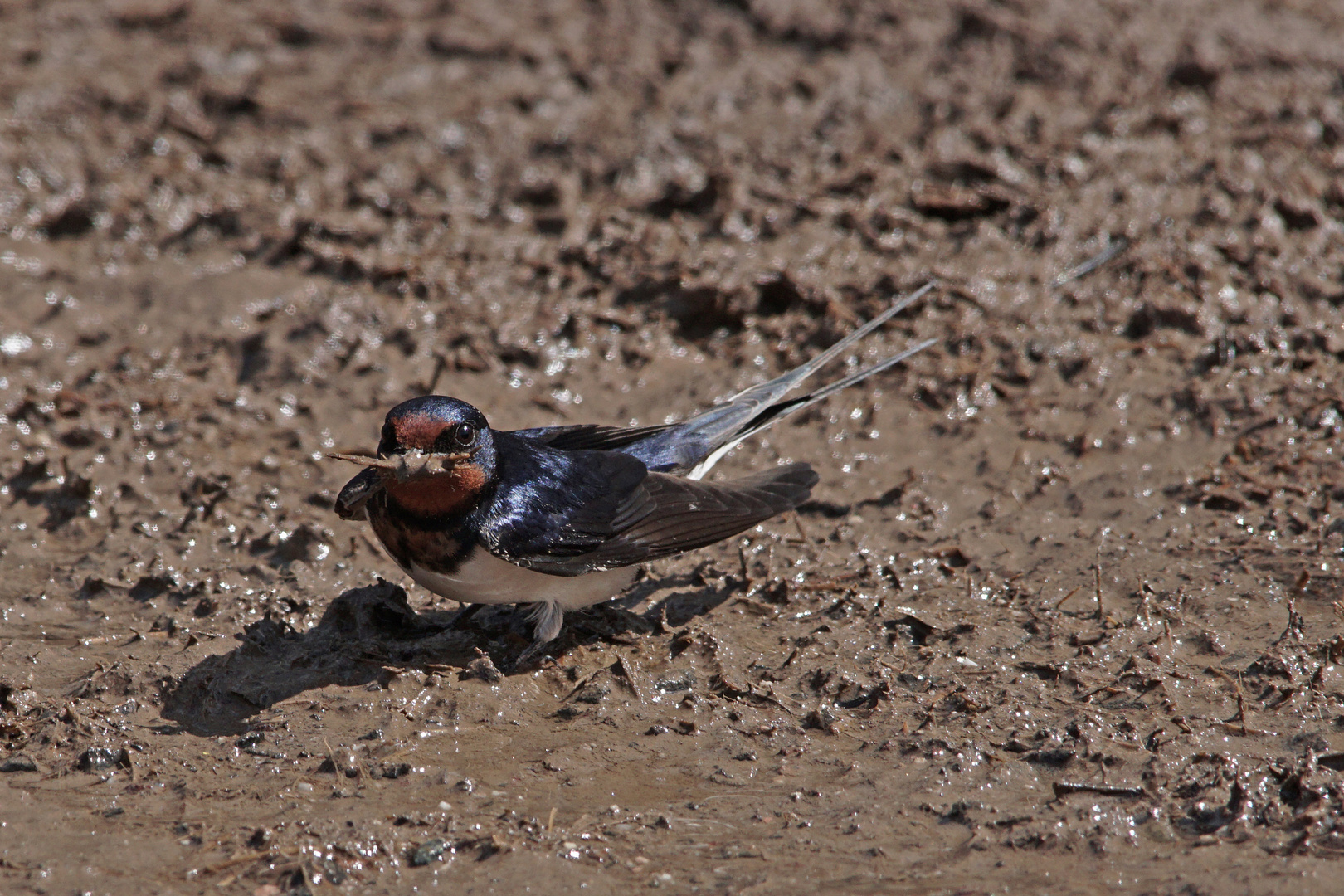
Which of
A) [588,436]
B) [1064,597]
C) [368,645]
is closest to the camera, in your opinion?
[368,645]

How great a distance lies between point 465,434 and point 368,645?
1.02m

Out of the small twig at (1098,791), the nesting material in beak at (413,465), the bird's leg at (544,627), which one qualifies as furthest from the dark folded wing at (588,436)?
the small twig at (1098,791)

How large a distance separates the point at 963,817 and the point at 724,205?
15.2ft

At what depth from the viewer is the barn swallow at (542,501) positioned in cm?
468

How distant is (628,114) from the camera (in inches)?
349

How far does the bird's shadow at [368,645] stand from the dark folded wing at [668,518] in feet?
1.19

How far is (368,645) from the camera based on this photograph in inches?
202

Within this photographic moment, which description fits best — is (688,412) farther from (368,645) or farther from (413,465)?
(413,465)

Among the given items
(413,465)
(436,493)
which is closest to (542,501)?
(436,493)

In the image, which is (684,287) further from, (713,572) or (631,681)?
(631,681)

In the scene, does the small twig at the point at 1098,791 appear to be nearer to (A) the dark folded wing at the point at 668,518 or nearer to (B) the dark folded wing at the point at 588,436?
(A) the dark folded wing at the point at 668,518

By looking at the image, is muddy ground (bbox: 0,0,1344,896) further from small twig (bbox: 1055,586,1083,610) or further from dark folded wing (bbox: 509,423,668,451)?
dark folded wing (bbox: 509,423,668,451)

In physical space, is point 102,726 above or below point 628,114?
below

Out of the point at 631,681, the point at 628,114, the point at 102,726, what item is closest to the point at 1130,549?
the point at 631,681
